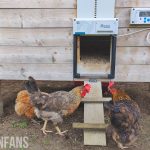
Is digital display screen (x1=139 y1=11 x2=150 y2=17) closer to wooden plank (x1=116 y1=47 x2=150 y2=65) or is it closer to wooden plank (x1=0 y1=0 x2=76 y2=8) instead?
wooden plank (x1=116 y1=47 x2=150 y2=65)

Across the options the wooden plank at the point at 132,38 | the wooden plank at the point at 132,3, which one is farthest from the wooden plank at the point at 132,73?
the wooden plank at the point at 132,3

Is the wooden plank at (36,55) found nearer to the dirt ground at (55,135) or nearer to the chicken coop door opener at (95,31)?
the chicken coop door opener at (95,31)

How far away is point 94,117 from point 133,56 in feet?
2.37

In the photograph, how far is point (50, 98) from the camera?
3.29 m

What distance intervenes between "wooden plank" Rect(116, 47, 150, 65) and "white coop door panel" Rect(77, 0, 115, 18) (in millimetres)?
391

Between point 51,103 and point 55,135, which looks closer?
point 51,103

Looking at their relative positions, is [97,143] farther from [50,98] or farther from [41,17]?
[41,17]

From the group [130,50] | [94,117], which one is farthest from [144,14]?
[94,117]

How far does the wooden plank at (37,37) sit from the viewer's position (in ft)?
11.1

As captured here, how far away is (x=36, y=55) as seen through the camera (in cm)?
348

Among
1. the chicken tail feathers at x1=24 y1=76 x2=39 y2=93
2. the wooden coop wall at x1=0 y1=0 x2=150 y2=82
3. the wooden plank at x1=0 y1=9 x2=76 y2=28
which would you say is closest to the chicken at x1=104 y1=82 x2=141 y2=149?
the wooden coop wall at x1=0 y1=0 x2=150 y2=82

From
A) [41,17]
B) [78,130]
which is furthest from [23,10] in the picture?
[78,130]

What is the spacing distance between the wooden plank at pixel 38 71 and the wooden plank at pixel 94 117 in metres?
0.34

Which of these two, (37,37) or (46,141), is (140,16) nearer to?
(37,37)
